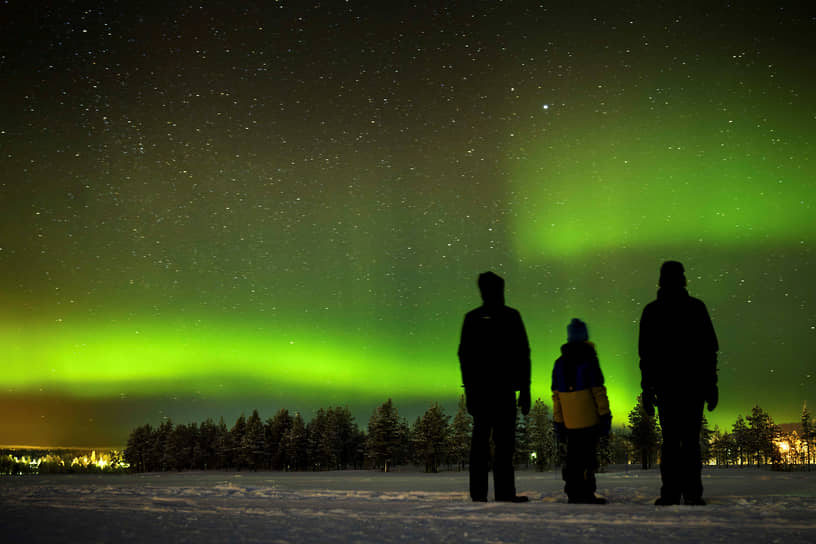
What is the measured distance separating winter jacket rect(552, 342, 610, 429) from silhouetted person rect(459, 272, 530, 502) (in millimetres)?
516

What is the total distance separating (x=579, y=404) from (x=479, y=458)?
4.75 feet

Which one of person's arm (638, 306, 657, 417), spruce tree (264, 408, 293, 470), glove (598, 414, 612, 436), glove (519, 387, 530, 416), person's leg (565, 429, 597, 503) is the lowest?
spruce tree (264, 408, 293, 470)

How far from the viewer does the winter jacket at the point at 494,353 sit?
7184 millimetres

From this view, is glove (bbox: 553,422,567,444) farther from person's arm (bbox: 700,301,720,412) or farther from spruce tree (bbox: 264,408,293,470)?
spruce tree (bbox: 264,408,293,470)

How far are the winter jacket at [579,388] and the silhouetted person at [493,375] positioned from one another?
0.52 meters

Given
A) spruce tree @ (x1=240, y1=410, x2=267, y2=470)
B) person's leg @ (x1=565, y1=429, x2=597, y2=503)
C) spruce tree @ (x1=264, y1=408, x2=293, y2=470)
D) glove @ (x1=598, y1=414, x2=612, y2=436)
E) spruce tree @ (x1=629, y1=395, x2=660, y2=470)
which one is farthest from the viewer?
spruce tree @ (x1=264, y1=408, x2=293, y2=470)

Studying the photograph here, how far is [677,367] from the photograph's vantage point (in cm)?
694

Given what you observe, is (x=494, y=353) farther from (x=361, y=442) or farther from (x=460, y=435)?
(x=361, y=442)

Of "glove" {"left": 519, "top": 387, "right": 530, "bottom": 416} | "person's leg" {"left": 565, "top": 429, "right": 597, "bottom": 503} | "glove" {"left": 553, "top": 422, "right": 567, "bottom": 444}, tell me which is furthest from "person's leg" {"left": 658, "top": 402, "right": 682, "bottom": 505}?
"glove" {"left": 519, "top": 387, "right": 530, "bottom": 416}

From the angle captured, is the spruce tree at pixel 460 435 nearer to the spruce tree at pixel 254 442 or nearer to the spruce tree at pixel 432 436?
the spruce tree at pixel 432 436

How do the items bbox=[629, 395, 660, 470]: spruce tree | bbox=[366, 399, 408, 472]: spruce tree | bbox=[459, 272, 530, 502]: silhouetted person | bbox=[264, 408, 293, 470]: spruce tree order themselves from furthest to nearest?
bbox=[264, 408, 293, 470]: spruce tree → bbox=[366, 399, 408, 472]: spruce tree → bbox=[629, 395, 660, 470]: spruce tree → bbox=[459, 272, 530, 502]: silhouetted person

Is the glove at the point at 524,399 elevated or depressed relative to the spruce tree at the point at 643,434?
elevated

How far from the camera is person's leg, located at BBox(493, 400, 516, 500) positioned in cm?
672

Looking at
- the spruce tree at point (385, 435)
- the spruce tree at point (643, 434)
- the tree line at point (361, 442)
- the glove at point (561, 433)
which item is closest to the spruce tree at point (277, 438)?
the tree line at point (361, 442)
